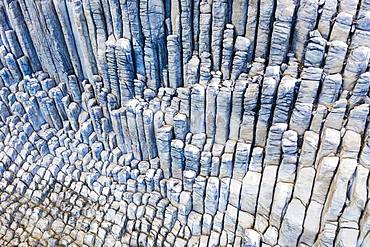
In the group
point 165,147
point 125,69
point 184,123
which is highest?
point 125,69

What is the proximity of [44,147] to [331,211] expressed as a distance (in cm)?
247

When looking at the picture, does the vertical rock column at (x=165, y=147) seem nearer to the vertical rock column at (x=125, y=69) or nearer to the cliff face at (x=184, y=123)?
the cliff face at (x=184, y=123)

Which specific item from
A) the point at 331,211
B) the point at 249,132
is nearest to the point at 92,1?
the point at 249,132

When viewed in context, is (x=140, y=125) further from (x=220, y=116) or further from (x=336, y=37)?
(x=336, y=37)

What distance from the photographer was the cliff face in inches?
100

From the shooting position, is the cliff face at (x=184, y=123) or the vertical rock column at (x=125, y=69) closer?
the cliff face at (x=184, y=123)

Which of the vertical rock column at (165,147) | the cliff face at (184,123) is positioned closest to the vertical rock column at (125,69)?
the cliff face at (184,123)

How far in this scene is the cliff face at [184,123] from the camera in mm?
2551

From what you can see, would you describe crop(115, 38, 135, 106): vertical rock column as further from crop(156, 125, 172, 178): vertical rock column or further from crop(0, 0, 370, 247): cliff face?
crop(156, 125, 172, 178): vertical rock column

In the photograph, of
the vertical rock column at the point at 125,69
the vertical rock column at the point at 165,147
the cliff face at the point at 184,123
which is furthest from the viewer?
the vertical rock column at the point at 165,147

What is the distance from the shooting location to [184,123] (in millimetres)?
3068

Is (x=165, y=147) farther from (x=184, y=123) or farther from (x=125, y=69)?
(x=125, y=69)

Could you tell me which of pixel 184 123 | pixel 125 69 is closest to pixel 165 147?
pixel 184 123

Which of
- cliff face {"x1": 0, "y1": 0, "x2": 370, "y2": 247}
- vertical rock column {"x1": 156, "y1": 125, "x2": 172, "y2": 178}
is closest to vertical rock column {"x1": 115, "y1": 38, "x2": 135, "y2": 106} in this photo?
cliff face {"x1": 0, "y1": 0, "x2": 370, "y2": 247}
